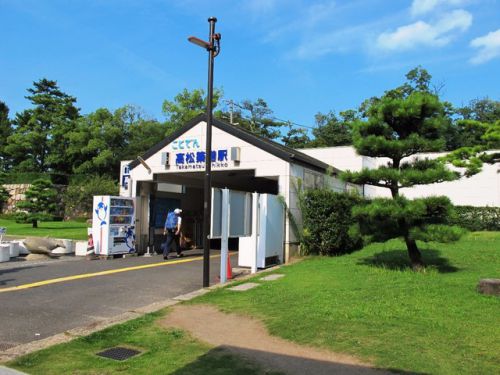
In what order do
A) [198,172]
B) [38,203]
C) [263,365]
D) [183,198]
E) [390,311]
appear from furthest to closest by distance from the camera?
[38,203] → [183,198] → [198,172] → [390,311] → [263,365]

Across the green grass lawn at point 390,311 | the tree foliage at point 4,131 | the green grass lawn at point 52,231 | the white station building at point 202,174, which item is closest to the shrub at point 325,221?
the white station building at point 202,174

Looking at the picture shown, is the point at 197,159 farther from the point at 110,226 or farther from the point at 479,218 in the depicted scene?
the point at 479,218

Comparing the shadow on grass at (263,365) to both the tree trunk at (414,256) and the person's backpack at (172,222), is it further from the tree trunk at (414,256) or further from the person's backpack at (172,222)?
the person's backpack at (172,222)

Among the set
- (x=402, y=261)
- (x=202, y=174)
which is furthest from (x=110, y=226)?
(x=402, y=261)

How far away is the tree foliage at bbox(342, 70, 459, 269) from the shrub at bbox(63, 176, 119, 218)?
2720cm

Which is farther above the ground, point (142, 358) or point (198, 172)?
point (198, 172)

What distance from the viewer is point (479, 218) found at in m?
21.8

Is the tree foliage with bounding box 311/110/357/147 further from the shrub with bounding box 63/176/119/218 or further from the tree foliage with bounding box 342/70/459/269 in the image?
the tree foliage with bounding box 342/70/459/269

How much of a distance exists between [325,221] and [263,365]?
8877mm

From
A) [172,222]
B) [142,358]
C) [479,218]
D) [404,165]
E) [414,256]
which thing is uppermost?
[404,165]

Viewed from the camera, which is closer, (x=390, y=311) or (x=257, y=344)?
(x=257, y=344)

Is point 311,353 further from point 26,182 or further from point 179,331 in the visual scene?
point 26,182

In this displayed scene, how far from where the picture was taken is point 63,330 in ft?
20.6

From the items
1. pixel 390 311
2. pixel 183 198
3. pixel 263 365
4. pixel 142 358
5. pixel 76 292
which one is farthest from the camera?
pixel 183 198
